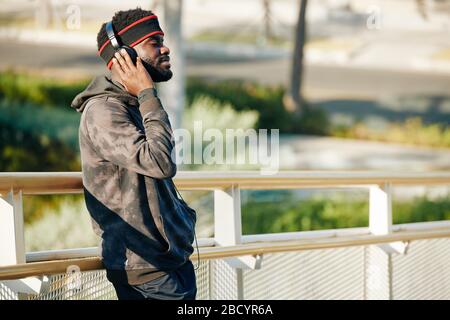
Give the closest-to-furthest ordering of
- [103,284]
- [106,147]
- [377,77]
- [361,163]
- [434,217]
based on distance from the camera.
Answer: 1. [106,147]
2. [103,284]
3. [434,217]
4. [361,163]
5. [377,77]

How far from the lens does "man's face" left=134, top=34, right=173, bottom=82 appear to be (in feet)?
11.3

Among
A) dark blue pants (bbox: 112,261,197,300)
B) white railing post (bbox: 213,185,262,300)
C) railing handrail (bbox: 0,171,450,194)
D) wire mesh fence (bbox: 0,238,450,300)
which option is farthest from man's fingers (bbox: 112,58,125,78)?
white railing post (bbox: 213,185,262,300)

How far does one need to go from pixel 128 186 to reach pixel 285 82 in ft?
40.0

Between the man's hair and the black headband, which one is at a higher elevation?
the man's hair

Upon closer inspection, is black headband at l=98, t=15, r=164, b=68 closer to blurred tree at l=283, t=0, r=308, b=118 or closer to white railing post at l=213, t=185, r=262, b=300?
white railing post at l=213, t=185, r=262, b=300

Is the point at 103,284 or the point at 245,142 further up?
the point at 245,142

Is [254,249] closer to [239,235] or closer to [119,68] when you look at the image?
[239,235]

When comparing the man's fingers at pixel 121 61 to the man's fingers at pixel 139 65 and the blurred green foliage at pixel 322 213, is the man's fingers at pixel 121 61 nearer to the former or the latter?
the man's fingers at pixel 139 65

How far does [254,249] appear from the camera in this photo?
459 centimetres

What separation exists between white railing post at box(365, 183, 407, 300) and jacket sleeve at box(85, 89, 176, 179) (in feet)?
8.25
